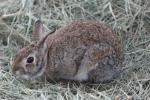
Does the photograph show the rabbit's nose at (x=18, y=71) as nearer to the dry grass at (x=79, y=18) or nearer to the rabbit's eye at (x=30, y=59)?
the rabbit's eye at (x=30, y=59)

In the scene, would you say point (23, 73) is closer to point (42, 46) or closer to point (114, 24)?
point (42, 46)

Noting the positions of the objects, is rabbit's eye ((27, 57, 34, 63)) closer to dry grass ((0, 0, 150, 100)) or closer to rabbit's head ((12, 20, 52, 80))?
rabbit's head ((12, 20, 52, 80))

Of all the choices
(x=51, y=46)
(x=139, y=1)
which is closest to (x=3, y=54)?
(x=51, y=46)

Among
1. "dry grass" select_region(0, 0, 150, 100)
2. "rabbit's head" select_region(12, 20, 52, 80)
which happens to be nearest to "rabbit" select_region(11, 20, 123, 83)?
"rabbit's head" select_region(12, 20, 52, 80)

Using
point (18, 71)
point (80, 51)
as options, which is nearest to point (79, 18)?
point (80, 51)

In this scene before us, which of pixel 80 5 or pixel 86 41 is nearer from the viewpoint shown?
pixel 86 41

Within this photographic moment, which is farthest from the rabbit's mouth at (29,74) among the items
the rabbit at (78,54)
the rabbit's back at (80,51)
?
the rabbit's back at (80,51)

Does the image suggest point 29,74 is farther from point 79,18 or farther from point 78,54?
point 79,18
